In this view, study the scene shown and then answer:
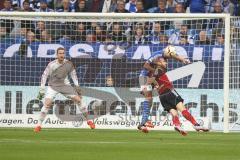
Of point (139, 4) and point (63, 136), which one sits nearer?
point (63, 136)

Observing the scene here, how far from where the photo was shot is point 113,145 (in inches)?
597

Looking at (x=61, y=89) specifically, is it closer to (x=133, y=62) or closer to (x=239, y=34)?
(x=133, y=62)

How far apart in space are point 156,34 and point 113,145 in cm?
669

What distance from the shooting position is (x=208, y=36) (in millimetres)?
21016

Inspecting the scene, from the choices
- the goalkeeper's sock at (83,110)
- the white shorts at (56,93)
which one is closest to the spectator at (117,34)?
the white shorts at (56,93)

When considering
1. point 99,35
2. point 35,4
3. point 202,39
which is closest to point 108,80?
point 99,35

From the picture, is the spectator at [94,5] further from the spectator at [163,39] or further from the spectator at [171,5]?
the spectator at [163,39]

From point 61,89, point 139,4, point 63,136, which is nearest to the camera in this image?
point 63,136

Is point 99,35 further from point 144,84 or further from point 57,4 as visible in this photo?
point 57,4

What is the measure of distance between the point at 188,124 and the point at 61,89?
3.32m

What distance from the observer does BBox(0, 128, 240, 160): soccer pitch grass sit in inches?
509

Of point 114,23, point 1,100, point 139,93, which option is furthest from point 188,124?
point 1,100

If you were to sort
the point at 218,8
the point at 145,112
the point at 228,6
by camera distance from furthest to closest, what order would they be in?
the point at 228,6 → the point at 218,8 → the point at 145,112

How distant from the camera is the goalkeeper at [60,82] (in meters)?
20.0
